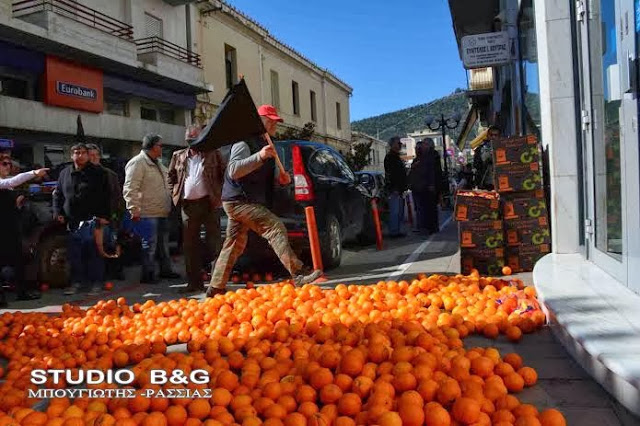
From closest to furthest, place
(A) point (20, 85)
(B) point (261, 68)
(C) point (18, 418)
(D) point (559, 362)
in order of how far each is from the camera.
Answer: (C) point (18, 418) → (D) point (559, 362) → (A) point (20, 85) → (B) point (261, 68)

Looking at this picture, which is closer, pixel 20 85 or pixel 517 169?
pixel 517 169

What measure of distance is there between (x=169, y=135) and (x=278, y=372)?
66.6ft

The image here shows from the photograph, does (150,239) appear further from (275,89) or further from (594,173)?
(275,89)

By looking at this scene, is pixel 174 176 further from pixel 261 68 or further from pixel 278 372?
pixel 261 68

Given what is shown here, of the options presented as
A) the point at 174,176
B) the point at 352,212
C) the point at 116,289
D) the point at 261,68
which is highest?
the point at 261,68

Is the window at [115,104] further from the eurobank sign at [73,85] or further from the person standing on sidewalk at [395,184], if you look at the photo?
the person standing on sidewalk at [395,184]

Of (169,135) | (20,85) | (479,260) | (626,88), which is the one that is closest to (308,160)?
(479,260)

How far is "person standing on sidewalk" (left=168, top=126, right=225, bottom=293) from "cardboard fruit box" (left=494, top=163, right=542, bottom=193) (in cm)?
328

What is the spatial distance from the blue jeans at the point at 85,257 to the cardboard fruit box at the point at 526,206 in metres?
4.92

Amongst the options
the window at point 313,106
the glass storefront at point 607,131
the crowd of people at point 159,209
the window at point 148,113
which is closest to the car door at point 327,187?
the crowd of people at point 159,209

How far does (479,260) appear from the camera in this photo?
6.35 meters

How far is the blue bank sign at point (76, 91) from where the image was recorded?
17.3 meters

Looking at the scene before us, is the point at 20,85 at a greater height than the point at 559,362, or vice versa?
the point at 20,85

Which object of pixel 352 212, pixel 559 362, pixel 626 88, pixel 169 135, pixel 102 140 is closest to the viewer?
pixel 559 362
